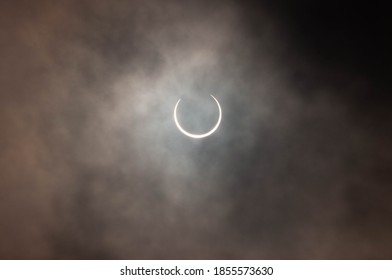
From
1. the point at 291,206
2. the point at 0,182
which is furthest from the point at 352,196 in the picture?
the point at 0,182

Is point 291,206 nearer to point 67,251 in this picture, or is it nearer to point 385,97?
point 385,97

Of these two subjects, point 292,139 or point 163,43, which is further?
point 292,139

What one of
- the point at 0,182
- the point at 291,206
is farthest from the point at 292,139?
the point at 0,182

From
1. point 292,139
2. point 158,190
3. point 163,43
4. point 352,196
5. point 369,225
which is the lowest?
point 369,225

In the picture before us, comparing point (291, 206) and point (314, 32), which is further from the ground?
point (314, 32)

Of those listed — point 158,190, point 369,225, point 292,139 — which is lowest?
point 369,225

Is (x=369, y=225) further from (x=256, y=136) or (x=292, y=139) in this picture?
(x=256, y=136)

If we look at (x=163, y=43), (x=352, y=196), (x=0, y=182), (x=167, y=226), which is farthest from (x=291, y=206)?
(x=0, y=182)

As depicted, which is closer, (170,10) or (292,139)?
(170,10)

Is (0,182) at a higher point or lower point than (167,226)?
higher
